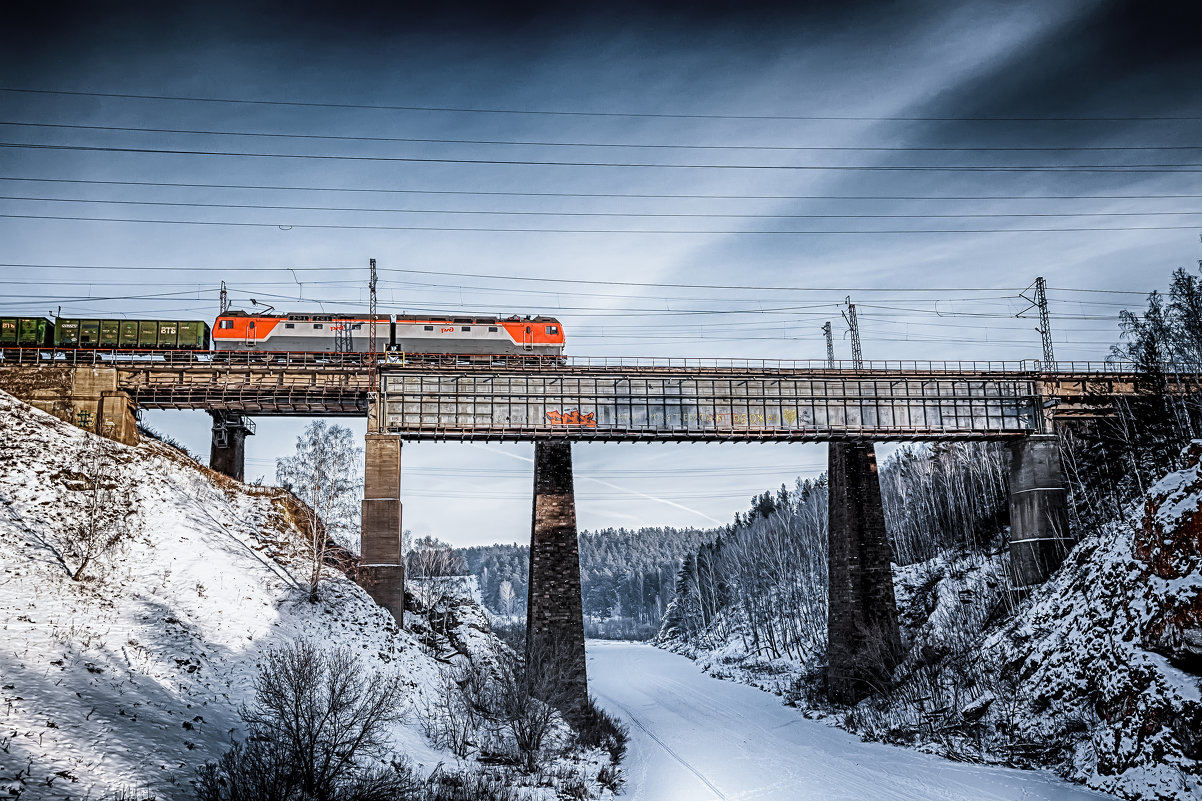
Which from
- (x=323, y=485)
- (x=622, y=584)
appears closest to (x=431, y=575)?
(x=323, y=485)

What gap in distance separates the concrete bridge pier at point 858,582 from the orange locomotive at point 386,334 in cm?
1877

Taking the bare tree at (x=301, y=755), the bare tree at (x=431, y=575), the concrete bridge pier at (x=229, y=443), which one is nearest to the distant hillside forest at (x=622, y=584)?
the bare tree at (x=431, y=575)

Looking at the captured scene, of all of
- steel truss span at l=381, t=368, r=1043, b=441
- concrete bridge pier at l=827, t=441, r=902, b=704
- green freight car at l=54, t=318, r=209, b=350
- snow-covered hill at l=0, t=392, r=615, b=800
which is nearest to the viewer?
snow-covered hill at l=0, t=392, r=615, b=800

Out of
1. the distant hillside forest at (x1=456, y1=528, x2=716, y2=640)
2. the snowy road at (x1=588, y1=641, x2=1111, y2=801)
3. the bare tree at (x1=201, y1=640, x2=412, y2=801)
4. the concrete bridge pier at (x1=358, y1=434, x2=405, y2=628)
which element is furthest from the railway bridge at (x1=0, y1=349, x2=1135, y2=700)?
the distant hillside forest at (x1=456, y1=528, x2=716, y2=640)

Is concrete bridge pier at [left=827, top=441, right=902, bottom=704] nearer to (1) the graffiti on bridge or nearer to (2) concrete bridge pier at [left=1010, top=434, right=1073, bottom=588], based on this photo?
(2) concrete bridge pier at [left=1010, top=434, right=1073, bottom=588]

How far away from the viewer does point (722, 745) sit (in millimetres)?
35938

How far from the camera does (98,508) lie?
28156mm

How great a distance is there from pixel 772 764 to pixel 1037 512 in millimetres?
19114

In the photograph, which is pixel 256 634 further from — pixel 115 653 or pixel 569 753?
pixel 569 753

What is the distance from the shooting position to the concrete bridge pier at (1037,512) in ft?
129

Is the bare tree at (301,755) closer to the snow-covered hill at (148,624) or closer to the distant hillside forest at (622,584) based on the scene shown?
the snow-covered hill at (148,624)

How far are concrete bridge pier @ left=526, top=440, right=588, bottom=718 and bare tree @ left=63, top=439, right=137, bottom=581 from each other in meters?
16.5

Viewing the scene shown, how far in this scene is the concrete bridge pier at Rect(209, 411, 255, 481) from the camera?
43.9m

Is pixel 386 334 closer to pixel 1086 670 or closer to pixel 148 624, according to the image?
pixel 148 624
